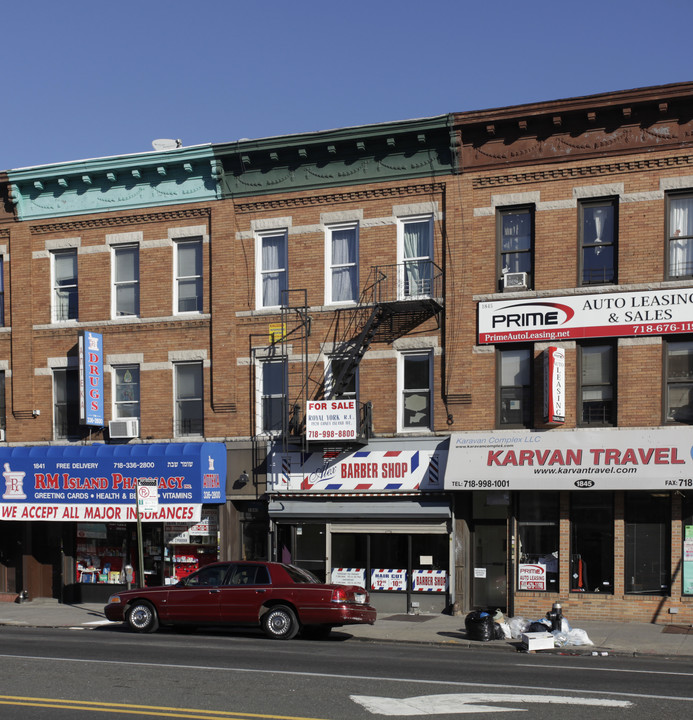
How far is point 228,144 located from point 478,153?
6474 mm

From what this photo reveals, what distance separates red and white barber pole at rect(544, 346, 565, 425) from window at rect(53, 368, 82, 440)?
12926mm

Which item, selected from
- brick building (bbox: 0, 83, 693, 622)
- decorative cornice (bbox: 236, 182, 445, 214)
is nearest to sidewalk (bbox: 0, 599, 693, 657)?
brick building (bbox: 0, 83, 693, 622)

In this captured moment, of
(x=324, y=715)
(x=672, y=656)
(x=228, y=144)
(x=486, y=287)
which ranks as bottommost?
(x=672, y=656)

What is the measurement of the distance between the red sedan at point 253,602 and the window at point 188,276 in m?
9.15

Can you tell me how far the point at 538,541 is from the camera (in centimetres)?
2262

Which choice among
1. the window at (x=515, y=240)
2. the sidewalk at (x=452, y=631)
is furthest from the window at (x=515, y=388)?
the sidewalk at (x=452, y=631)

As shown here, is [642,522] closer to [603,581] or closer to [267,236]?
[603,581]

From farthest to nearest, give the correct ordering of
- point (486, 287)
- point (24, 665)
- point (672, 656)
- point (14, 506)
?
point (14, 506) < point (486, 287) < point (672, 656) < point (24, 665)

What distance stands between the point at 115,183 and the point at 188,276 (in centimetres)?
340

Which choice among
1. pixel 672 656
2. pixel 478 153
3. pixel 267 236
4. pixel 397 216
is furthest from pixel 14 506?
pixel 672 656

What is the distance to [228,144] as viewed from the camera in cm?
2580

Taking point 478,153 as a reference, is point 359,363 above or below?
below

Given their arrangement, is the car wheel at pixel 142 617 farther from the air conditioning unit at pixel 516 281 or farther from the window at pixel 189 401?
the air conditioning unit at pixel 516 281

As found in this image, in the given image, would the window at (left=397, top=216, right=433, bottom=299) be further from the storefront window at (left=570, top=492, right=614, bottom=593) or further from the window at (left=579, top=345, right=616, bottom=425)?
the storefront window at (left=570, top=492, right=614, bottom=593)
